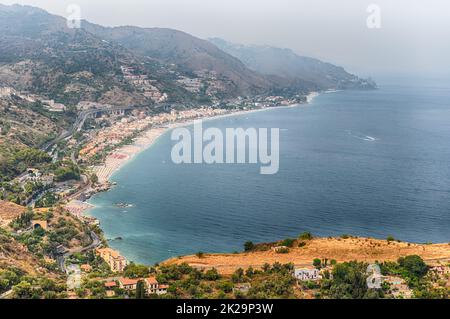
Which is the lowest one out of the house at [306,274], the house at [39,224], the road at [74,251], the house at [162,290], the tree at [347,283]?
the road at [74,251]

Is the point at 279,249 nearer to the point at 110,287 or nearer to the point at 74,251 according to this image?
the point at 110,287

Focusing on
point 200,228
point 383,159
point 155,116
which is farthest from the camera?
point 155,116

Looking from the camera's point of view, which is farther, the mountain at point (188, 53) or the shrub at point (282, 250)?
the mountain at point (188, 53)

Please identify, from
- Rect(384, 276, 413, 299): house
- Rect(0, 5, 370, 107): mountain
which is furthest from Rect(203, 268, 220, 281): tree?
Rect(0, 5, 370, 107): mountain

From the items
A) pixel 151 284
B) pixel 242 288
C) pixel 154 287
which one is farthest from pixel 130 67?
pixel 242 288

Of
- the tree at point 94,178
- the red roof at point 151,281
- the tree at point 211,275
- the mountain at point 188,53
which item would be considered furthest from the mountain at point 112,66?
the tree at point 211,275

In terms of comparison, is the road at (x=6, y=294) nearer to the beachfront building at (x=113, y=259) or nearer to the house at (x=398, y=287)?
the beachfront building at (x=113, y=259)
